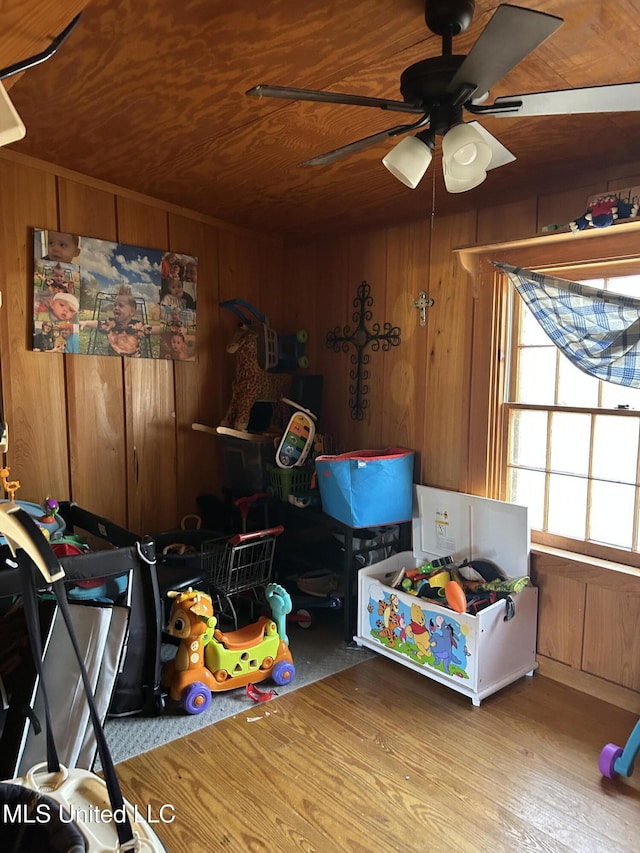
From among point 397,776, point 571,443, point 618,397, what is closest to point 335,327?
point 571,443

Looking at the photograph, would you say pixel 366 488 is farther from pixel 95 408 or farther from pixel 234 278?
pixel 234 278

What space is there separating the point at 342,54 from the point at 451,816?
7.21 feet

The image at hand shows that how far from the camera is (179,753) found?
79.2 inches

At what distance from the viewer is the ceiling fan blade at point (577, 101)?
1259mm

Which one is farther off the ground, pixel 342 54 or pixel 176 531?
pixel 342 54

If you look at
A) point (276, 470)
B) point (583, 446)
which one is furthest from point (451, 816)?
point (276, 470)

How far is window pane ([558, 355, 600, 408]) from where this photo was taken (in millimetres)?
2398

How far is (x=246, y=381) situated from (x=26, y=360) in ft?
3.61

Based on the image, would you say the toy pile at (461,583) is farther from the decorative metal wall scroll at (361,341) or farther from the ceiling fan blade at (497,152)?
the ceiling fan blade at (497,152)

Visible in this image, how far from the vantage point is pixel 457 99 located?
4.41 feet

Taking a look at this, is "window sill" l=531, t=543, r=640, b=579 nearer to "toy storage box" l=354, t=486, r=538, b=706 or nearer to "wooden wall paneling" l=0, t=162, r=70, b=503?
"toy storage box" l=354, t=486, r=538, b=706

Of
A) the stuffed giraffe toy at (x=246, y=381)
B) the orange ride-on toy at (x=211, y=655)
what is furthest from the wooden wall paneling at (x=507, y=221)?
the orange ride-on toy at (x=211, y=655)

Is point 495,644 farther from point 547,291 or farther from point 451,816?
point 547,291

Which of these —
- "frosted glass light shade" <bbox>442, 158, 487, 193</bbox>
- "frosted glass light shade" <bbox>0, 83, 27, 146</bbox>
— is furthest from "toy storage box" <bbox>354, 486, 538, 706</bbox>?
"frosted glass light shade" <bbox>0, 83, 27, 146</bbox>
